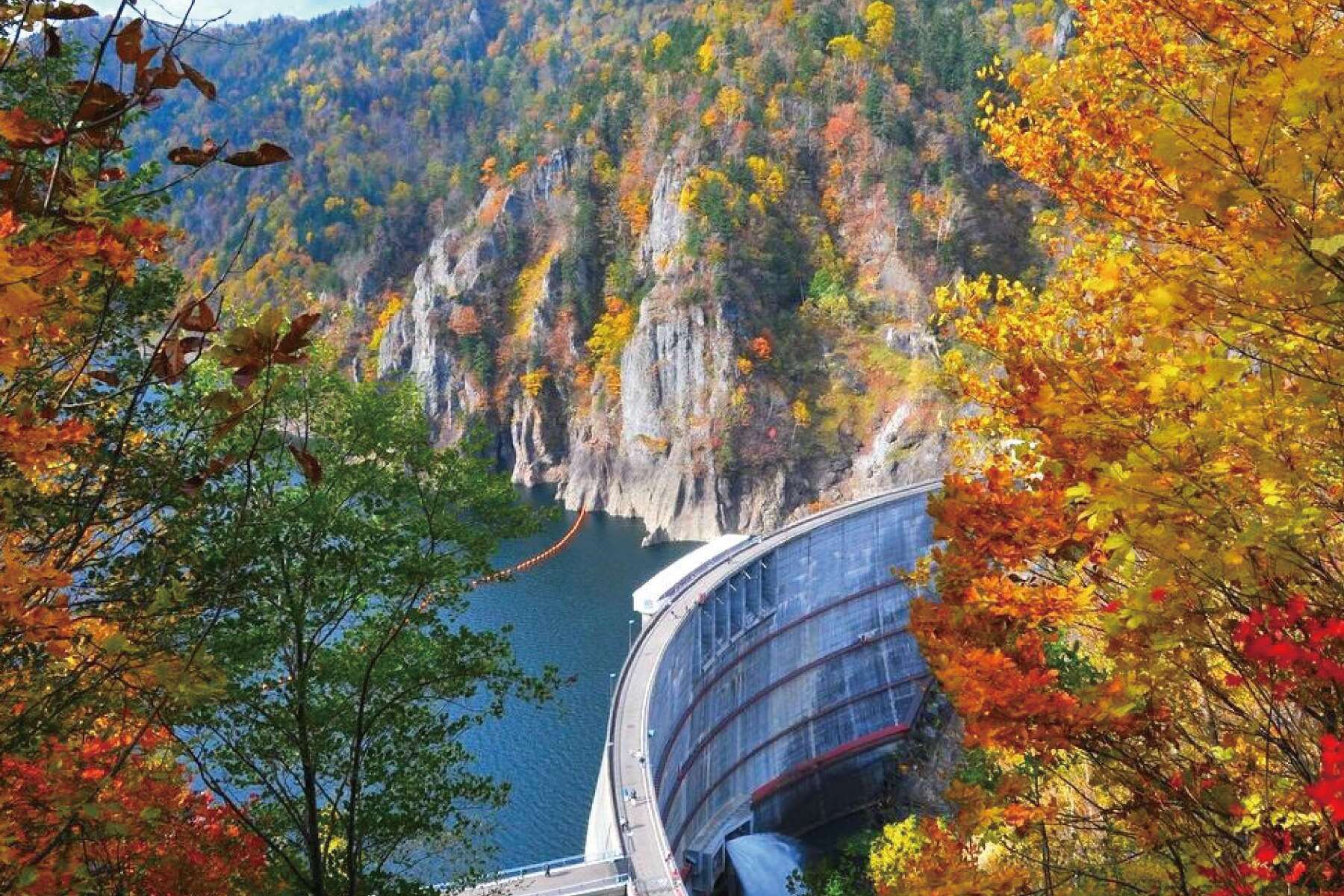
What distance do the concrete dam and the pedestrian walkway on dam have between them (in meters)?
0.14

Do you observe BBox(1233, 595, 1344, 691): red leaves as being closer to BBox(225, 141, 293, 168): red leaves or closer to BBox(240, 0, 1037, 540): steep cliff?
BBox(225, 141, 293, 168): red leaves

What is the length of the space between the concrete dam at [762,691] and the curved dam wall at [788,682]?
0.06 metres

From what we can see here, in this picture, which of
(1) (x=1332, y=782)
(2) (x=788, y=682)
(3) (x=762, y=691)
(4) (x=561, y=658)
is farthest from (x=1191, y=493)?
(4) (x=561, y=658)

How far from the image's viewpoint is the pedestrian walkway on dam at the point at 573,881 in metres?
17.7

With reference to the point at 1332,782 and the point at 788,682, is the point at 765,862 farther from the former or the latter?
the point at 1332,782

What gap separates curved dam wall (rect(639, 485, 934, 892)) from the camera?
2731 cm

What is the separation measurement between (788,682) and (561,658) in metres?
10.9

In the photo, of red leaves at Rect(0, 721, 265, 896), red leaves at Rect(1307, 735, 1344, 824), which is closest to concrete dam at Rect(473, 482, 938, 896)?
red leaves at Rect(0, 721, 265, 896)

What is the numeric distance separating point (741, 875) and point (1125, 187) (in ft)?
84.8

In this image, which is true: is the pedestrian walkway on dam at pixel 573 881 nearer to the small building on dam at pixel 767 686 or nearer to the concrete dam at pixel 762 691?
Result: the concrete dam at pixel 762 691

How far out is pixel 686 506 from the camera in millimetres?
59656

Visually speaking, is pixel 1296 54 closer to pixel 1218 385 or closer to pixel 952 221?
pixel 1218 385

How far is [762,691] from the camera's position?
107ft

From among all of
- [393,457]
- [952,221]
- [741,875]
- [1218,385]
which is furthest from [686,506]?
[1218,385]
